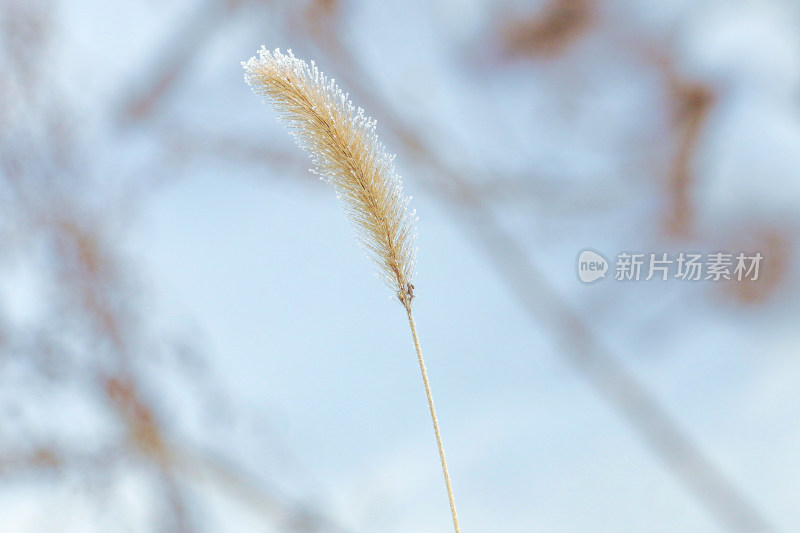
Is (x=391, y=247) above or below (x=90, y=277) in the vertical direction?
below

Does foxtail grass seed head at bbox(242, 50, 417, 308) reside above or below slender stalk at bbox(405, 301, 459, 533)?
above

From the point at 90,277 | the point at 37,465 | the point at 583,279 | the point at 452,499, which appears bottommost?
the point at 452,499

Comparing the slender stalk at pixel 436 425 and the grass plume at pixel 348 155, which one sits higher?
the grass plume at pixel 348 155

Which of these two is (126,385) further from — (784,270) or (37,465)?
(784,270)

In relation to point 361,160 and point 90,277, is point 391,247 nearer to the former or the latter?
point 361,160

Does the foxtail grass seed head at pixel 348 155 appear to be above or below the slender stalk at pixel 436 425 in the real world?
above

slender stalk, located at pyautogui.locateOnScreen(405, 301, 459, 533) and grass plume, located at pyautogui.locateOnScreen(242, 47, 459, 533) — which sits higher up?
grass plume, located at pyautogui.locateOnScreen(242, 47, 459, 533)

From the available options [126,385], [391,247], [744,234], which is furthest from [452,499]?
[744,234]

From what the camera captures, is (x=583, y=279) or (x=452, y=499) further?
(x=583, y=279)

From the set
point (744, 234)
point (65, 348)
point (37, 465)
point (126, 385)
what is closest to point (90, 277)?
point (65, 348)
